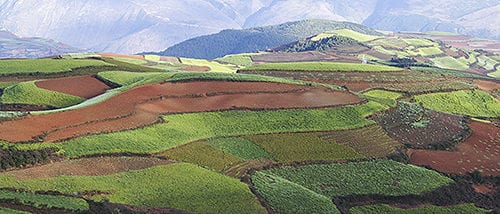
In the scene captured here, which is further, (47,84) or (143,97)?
(47,84)

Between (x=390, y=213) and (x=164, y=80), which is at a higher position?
(x=164, y=80)

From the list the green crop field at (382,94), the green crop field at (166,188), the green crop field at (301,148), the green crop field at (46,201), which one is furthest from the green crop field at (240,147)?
the green crop field at (382,94)

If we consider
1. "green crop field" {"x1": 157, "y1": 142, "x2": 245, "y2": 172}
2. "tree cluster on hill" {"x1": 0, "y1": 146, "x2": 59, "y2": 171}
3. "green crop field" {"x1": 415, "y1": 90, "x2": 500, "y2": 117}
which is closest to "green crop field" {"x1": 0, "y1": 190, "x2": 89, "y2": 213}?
"tree cluster on hill" {"x1": 0, "y1": 146, "x2": 59, "y2": 171}

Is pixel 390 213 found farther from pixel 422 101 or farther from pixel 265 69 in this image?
pixel 265 69

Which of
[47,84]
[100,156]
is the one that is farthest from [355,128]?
[47,84]

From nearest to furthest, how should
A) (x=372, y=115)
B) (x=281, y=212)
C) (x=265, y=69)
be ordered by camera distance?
(x=281, y=212), (x=372, y=115), (x=265, y=69)

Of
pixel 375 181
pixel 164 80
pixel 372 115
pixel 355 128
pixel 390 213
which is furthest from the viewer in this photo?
pixel 164 80

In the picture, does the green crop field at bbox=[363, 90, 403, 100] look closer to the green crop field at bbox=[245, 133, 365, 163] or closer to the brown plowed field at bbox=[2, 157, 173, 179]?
the green crop field at bbox=[245, 133, 365, 163]
